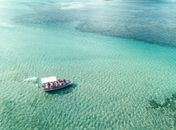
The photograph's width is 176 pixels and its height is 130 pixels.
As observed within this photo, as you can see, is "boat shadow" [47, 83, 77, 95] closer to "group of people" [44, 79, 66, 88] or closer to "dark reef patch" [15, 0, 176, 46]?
"group of people" [44, 79, 66, 88]

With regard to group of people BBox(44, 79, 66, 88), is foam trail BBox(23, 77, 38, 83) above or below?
below

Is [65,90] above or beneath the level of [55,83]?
beneath

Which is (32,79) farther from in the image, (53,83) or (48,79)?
(53,83)

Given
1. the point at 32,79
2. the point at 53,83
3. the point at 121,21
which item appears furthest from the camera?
the point at 121,21

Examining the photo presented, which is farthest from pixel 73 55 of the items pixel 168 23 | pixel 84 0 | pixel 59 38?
pixel 84 0

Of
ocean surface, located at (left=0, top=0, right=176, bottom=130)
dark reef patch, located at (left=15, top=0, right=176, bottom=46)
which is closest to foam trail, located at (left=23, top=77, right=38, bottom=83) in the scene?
ocean surface, located at (left=0, top=0, right=176, bottom=130)

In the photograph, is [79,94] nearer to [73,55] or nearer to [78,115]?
[78,115]

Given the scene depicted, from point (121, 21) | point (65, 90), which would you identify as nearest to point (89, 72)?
point (65, 90)
